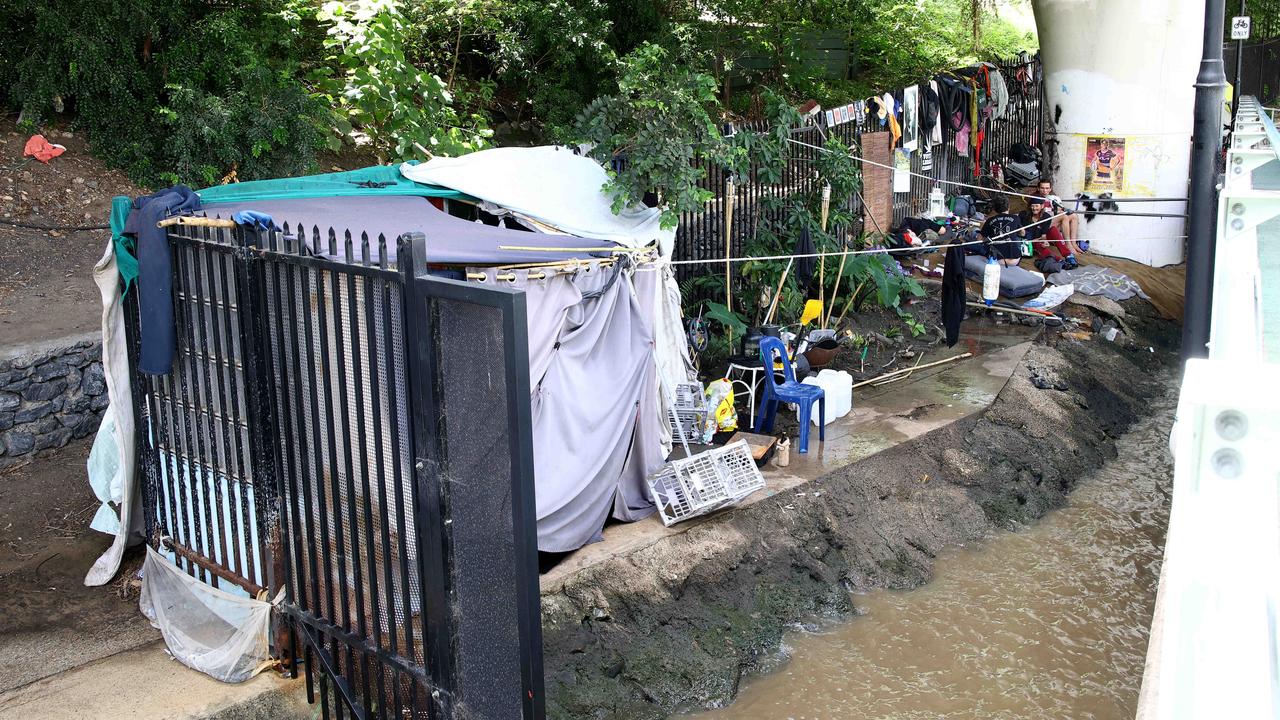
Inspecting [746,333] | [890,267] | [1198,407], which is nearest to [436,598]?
[1198,407]

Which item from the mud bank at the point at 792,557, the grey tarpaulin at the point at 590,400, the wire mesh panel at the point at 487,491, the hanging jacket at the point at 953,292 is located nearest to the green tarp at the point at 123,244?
the grey tarpaulin at the point at 590,400

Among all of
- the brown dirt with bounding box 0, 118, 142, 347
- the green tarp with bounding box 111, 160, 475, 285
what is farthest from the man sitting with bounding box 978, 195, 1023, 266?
the brown dirt with bounding box 0, 118, 142, 347

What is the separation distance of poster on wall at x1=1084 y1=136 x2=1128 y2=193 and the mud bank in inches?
233

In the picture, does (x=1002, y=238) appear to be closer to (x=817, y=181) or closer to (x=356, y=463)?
(x=817, y=181)

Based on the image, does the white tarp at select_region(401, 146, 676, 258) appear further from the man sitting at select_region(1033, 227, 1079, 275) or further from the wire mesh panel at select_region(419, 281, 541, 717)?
the man sitting at select_region(1033, 227, 1079, 275)

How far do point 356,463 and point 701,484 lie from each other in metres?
3.19

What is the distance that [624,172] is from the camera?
385 inches

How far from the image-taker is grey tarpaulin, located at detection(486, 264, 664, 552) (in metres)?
7.48

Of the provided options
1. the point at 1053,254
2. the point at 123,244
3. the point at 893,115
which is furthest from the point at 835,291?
the point at 123,244

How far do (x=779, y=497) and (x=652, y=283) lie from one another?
1.99 meters

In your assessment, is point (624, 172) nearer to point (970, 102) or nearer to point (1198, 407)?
point (1198, 407)

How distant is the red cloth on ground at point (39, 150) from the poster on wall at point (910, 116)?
11114mm

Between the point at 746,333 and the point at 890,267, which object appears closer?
the point at 746,333

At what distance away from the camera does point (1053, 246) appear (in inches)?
639
